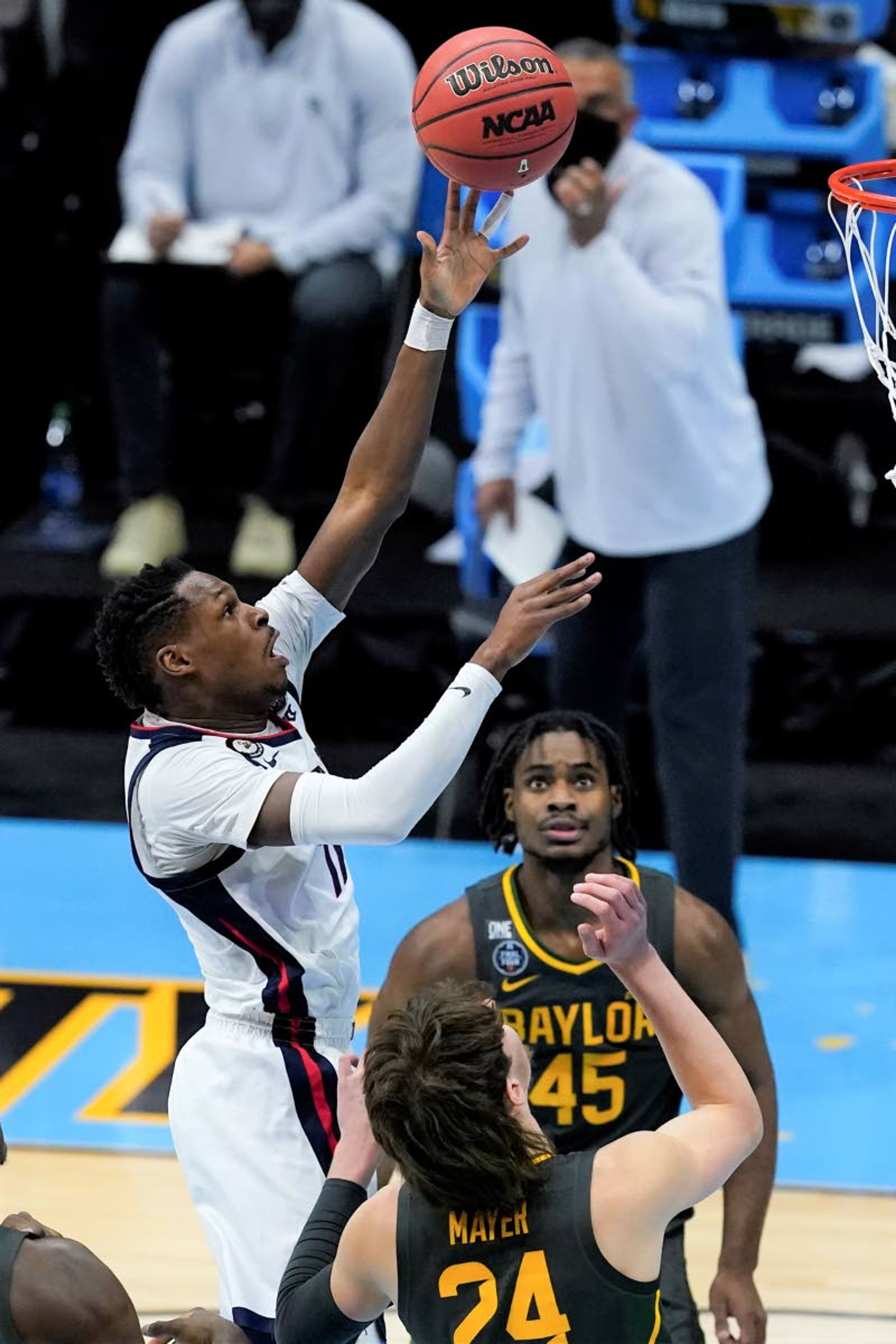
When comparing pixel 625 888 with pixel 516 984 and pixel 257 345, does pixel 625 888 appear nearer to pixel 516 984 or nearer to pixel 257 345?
pixel 516 984

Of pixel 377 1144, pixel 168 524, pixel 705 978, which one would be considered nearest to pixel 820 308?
pixel 168 524

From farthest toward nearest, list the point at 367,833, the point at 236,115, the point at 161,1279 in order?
the point at 236,115 → the point at 161,1279 → the point at 367,833

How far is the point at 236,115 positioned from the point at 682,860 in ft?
11.5

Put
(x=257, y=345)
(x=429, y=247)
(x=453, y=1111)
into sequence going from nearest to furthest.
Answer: (x=453, y=1111) < (x=429, y=247) < (x=257, y=345)

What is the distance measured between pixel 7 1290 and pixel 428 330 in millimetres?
1746

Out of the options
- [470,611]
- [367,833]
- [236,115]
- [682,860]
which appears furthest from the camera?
[236,115]

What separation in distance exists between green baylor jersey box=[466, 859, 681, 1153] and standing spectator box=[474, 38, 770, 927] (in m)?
1.70

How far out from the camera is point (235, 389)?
27.8ft

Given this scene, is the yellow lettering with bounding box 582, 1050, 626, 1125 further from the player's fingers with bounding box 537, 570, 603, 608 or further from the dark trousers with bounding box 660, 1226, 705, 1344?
the player's fingers with bounding box 537, 570, 603, 608

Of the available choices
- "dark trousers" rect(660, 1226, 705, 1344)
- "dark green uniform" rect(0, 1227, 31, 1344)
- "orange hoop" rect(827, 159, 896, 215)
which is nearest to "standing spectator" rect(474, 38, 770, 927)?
"orange hoop" rect(827, 159, 896, 215)

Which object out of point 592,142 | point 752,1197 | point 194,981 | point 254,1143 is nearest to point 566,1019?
point 752,1197

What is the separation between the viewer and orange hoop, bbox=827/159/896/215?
11.9 feet

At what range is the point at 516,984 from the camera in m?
3.93

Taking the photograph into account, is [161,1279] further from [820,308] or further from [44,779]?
[820,308]
